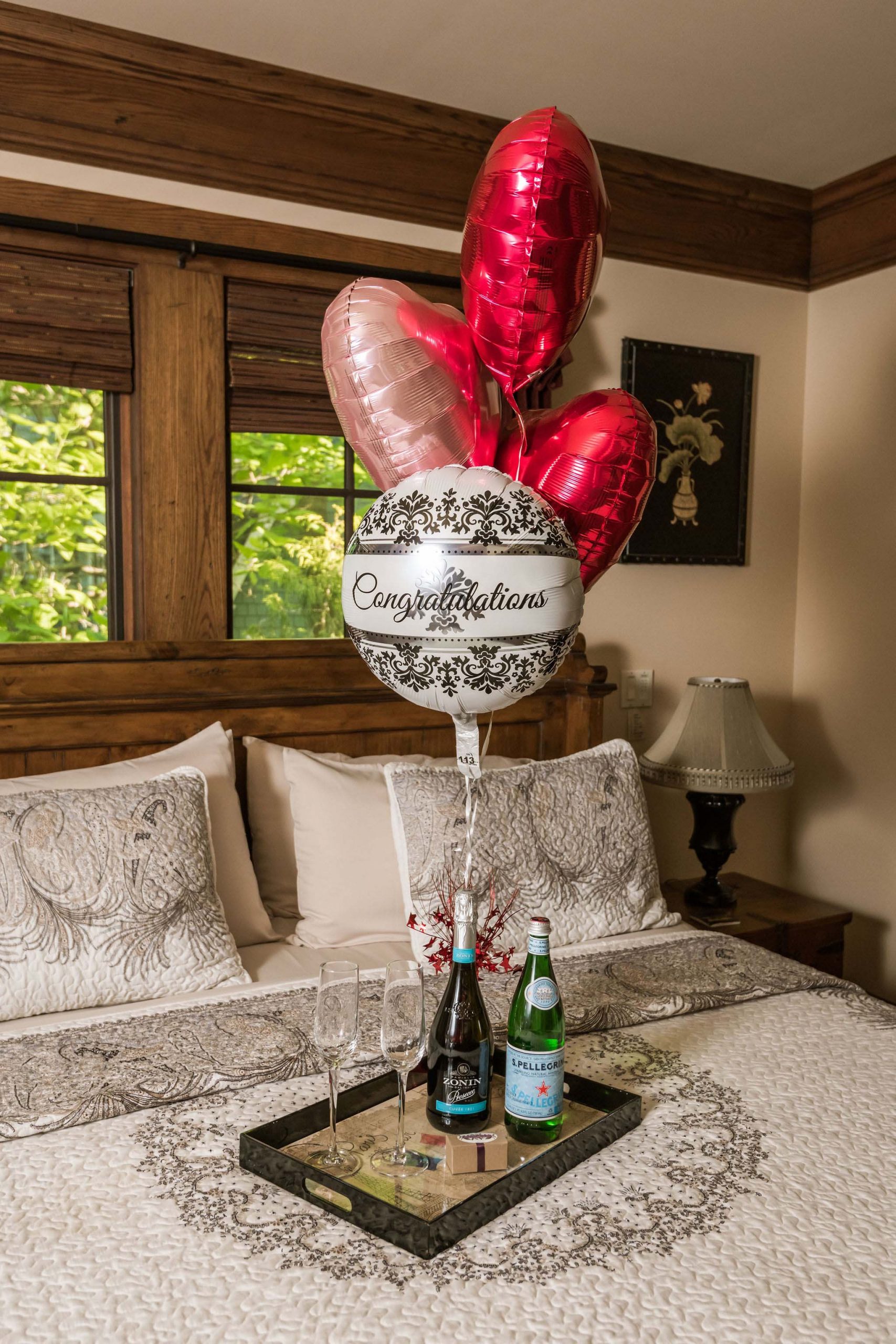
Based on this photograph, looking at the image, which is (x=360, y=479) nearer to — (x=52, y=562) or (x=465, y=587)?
(x=52, y=562)

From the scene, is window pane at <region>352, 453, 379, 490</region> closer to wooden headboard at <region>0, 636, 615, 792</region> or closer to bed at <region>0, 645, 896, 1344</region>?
wooden headboard at <region>0, 636, 615, 792</region>

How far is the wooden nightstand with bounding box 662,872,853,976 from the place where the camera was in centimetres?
270

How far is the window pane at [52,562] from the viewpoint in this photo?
234 cm

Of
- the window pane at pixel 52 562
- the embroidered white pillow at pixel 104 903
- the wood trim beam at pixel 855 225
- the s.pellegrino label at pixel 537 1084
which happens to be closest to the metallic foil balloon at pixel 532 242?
the s.pellegrino label at pixel 537 1084

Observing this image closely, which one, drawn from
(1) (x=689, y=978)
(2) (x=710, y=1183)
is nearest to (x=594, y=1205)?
(2) (x=710, y=1183)

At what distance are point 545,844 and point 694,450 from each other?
57.9 inches

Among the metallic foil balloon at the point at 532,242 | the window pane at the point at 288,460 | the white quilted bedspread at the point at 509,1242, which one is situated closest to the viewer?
the white quilted bedspread at the point at 509,1242

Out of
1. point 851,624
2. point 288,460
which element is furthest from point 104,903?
point 851,624

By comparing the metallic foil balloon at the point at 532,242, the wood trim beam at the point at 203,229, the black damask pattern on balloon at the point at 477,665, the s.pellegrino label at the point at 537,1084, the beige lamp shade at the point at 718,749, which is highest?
the wood trim beam at the point at 203,229

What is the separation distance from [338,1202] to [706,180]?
2813 mm

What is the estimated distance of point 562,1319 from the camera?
3.40ft

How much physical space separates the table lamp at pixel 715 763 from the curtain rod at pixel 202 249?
123 centimetres

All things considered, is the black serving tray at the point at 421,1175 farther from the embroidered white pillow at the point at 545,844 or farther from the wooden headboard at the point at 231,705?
the wooden headboard at the point at 231,705

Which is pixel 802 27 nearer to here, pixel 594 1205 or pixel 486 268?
pixel 486 268
